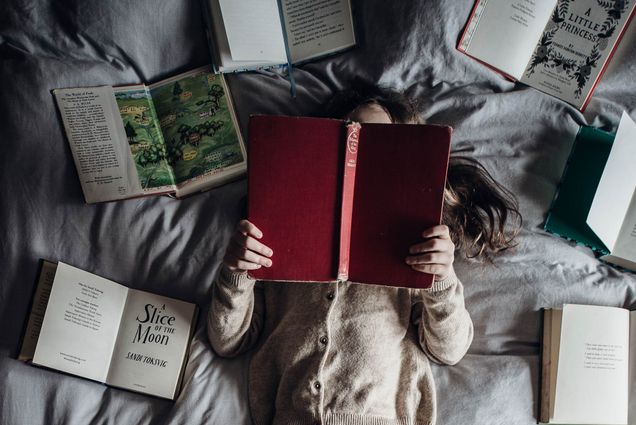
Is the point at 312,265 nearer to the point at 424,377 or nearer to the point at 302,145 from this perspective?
the point at 302,145

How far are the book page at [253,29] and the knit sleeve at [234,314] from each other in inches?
18.3

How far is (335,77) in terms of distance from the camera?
3.88ft

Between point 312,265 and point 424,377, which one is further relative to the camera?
point 424,377

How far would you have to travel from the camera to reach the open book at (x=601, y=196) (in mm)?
1121

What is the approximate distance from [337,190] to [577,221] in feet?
2.01

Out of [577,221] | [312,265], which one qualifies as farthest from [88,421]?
[577,221]

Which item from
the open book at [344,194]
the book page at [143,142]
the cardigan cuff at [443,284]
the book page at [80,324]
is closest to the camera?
the open book at [344,194]

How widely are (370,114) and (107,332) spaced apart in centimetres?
67

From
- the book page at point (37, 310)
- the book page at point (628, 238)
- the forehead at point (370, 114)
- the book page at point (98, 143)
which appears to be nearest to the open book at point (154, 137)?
the book page at point (98, 143)

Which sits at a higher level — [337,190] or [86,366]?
[337,190]

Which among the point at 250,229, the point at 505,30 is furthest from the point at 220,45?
the point at 505,30

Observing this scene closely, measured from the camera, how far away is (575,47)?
116 cm

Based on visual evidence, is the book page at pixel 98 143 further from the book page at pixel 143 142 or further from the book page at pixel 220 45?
the book page at pixel 220 45

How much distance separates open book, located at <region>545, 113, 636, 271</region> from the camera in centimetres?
112
